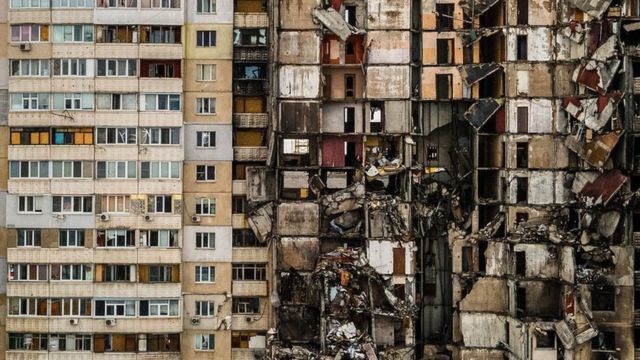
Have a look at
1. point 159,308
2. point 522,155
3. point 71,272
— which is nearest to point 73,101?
point 71,272

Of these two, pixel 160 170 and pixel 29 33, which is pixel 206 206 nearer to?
pixel 160 170

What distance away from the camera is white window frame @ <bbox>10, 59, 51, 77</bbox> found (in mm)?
48812

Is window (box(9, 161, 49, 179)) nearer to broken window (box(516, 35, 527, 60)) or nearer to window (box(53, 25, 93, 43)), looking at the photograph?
window (box(53, 25, 93, 43))

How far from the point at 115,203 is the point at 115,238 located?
1.98m

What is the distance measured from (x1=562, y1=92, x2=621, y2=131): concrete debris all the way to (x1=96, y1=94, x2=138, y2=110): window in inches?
947

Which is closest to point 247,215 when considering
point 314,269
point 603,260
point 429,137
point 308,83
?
point 314,269

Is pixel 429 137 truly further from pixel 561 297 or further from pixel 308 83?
pixel 561 297

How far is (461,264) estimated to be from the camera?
48.3 m

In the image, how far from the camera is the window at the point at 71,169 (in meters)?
48.8

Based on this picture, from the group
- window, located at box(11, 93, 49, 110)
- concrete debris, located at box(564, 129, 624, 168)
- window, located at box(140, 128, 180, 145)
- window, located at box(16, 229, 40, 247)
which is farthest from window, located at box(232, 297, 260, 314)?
concrete debris, located at box(564, 129, 624, 168)

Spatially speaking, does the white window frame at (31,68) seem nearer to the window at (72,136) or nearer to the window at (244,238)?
the window at (72,136)

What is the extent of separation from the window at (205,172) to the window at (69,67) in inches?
328

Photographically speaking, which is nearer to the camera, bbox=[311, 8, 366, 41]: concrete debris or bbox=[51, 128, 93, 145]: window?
bbox=[311, 8, 366, 41]: concrete debris

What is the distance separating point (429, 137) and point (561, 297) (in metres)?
11.6
